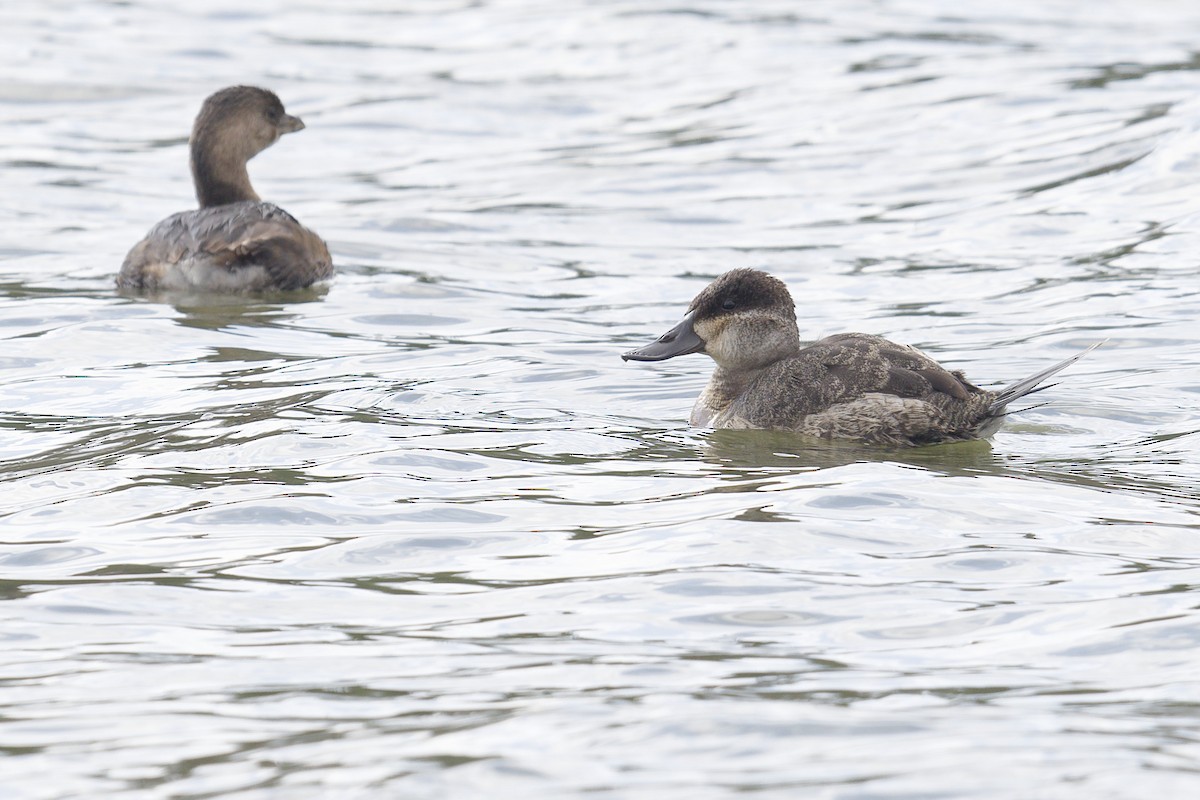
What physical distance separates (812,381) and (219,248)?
17.1 feet

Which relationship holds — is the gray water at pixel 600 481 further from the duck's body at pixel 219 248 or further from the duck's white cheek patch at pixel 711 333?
the duck's white cheek patch at pixel 711 333

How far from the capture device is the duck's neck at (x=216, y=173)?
44.6 feet

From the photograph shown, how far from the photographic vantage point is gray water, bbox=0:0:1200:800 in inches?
195

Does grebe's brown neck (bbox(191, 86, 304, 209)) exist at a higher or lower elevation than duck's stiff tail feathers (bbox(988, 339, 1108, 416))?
Result: higher

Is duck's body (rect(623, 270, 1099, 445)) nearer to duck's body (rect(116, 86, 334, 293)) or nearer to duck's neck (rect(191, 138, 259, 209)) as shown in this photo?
duck's body (rect(116, 86, 334, 293))

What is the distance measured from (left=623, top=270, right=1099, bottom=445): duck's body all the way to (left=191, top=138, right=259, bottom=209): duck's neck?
17.8 feet

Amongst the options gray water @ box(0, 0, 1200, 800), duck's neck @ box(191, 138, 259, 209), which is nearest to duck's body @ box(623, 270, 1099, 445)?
gray water @ box(0, 0, 1200, 800)

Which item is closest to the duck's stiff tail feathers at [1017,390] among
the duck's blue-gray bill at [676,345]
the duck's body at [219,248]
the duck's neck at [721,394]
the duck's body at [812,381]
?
the duck's body at [812,381]

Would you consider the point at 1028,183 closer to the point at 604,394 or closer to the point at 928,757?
the point at 604,394

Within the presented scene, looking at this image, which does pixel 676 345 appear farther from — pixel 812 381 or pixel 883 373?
pixel 883 373

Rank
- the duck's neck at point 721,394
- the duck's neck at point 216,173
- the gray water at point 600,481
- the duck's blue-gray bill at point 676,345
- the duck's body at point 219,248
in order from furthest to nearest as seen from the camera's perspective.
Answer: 1. the duck's neck at point 216,173
2. the duck's body at point 219,248
3. the duck's blue-gray bill at point 676,345
4. the duck's neck at point 721,394
5. the gray water at point 600,481

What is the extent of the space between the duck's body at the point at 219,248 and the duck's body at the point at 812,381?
13.8 feet

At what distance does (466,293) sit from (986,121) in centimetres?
746

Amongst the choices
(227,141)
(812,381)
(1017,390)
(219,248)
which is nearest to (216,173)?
(227,141)
